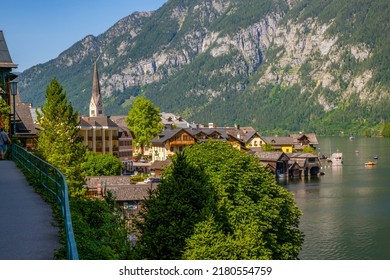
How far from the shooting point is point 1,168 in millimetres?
23938

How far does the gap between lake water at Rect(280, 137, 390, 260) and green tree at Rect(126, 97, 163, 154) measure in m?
24.0

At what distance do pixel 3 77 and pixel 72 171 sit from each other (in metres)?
14.2

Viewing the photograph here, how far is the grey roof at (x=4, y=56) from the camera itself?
31.6 m

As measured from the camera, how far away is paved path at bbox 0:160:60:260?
1138cm

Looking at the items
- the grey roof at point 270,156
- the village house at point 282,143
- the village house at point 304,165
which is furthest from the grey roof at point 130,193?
the village house at point 282,143

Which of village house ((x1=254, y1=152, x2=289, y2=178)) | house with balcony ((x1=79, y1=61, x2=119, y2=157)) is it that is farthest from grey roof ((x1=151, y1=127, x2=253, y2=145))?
house with balcony ((x1=79, y1=61, x2=119, y2=157))

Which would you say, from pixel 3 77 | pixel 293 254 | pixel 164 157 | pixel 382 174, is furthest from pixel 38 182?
pixel 382 174

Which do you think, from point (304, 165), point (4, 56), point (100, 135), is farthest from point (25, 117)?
point (304, 165)

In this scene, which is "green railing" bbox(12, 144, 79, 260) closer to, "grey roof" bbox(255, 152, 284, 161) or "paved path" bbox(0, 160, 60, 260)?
"paved path" bbox(0, 160, 60, 260)

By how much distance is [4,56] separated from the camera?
32250 millimetres

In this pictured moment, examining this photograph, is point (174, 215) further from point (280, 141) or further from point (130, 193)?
point (280, 141)

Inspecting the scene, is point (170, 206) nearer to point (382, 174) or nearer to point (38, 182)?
point (38, 182)

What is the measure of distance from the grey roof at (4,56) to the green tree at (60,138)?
1163 cm

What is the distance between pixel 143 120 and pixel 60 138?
182 feet
